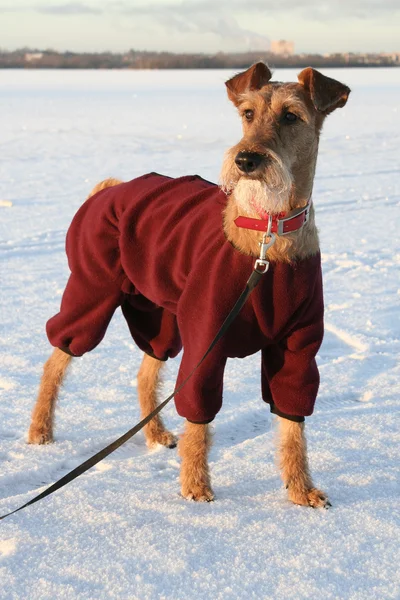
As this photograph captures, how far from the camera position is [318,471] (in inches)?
140

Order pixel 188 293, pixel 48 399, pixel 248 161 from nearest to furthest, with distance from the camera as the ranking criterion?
pixel 248 161 → pixel 188 293 → pixel 48 399

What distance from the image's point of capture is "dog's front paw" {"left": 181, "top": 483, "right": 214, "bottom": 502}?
324cm

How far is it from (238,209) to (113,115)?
20.8 m

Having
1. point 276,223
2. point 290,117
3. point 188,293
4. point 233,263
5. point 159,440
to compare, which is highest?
point 290,117

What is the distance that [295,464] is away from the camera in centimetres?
331

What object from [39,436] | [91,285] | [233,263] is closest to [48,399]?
[39,436]

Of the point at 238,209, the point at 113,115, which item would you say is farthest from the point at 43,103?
the point at 238,209

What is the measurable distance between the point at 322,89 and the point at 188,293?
109cm

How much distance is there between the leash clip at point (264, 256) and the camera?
9.45 ft

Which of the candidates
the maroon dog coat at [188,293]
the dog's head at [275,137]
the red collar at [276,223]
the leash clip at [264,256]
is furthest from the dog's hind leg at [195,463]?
the dog's head at [275,137]

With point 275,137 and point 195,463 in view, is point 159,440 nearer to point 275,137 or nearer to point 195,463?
point 195,463

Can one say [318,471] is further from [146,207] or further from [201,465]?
[146,207]

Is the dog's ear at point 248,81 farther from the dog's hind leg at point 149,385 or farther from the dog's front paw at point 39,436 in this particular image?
the dog's front paw at point 39,436

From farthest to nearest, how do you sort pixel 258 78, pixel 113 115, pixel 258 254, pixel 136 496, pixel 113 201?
pixel 113 115 < pixel 113 201 < pixel 258 78 < pixel 136 496 < pixel 258 254
